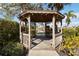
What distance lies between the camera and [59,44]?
599 cm

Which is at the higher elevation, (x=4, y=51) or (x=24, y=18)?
(x=24, y=18)

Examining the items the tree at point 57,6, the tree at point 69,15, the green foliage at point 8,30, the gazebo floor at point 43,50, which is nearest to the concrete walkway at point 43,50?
the gazebo floor at point 43,50

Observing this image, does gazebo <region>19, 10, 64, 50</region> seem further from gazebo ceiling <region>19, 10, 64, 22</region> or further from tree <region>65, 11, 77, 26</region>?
tree <region>65, 11, 77, 26</region>

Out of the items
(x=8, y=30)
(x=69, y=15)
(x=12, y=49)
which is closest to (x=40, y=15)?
(x=69, y=15)

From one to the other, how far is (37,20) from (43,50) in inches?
31.8

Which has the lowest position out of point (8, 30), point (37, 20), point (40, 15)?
point (8, 30)

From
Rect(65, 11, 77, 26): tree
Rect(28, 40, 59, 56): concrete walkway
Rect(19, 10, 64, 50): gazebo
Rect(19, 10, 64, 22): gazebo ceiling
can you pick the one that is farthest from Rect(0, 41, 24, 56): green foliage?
Rect(65, 11, 77, 26): tree

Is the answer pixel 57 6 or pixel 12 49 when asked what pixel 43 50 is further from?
pixel 57 6

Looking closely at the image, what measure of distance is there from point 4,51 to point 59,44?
1.44 meters

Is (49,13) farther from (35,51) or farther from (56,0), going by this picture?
(35,51)

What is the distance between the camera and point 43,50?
604cm

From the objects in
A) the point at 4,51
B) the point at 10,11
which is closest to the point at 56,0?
the point at 10,11

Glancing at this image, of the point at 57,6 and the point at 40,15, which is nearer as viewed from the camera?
the point at 57,6

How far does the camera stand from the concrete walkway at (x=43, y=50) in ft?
19.5
